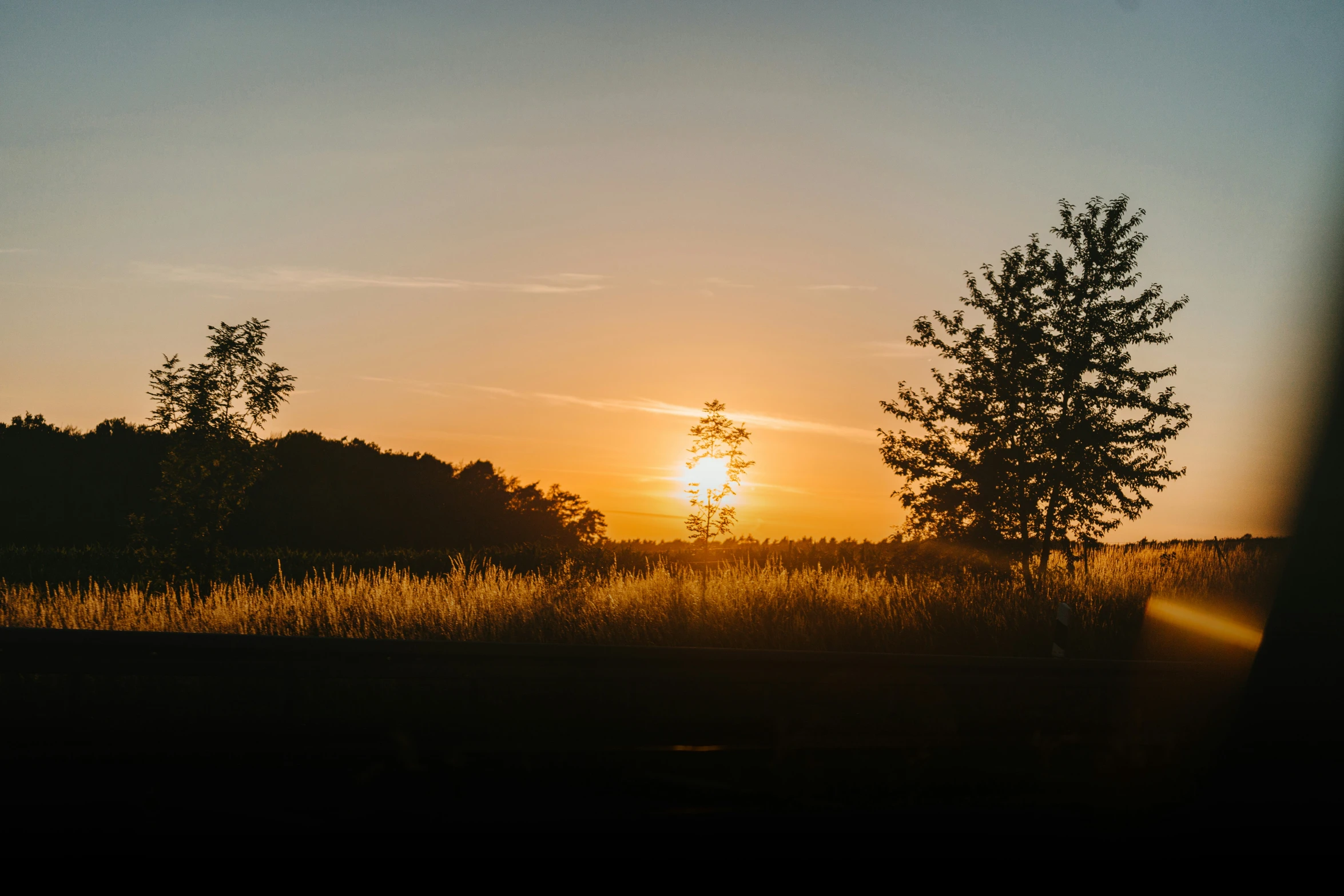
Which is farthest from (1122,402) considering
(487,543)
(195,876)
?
(487,543)

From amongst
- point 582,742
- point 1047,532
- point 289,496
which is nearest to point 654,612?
point 582,742

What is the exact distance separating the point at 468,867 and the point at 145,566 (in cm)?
1796

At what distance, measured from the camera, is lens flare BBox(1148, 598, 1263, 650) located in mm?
14148

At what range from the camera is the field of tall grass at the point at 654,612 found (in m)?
11.6

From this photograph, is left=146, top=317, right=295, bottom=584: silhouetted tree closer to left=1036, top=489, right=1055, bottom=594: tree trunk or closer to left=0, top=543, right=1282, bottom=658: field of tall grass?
left=0, top=543, right=1282, bottom=658: field of tall grass

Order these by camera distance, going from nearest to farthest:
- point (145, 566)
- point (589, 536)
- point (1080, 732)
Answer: point (1080, 732) < point (145, 566) < point (589, 536)

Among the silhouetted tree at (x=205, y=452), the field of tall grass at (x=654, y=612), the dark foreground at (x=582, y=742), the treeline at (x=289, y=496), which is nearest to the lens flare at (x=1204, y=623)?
the field of tall grass at (x=654, y=612)

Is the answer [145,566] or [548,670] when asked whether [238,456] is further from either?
[548,670]

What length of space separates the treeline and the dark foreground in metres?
50.6

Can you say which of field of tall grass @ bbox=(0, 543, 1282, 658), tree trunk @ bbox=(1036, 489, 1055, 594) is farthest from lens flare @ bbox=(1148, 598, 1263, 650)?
tree trunk @ bbox=(1036, 489, 1055, 594)

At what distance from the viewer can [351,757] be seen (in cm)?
560

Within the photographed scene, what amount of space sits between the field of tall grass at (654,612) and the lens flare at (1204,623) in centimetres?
36

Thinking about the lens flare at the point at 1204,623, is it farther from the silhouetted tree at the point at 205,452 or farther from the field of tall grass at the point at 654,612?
the silhouetted tree at the point at 205,452

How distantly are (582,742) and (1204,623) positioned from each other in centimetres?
1353
